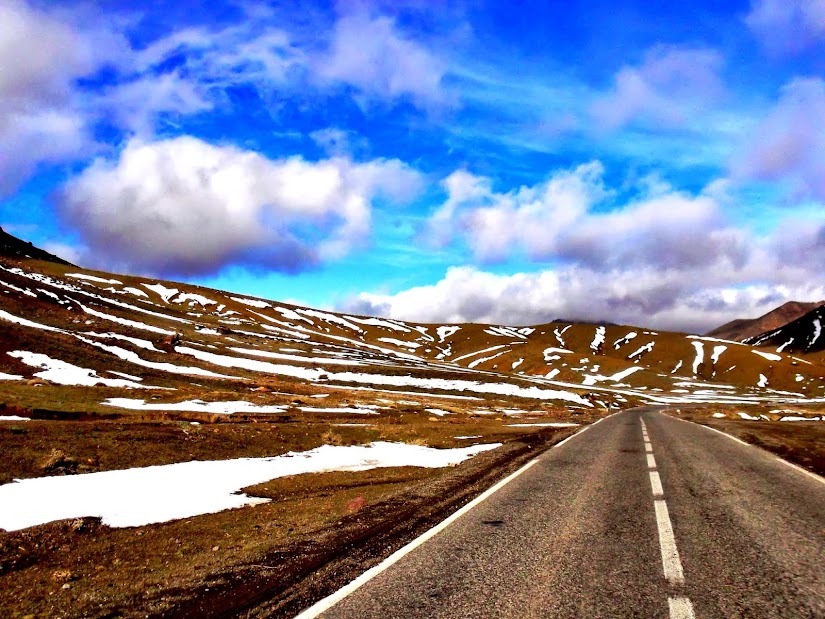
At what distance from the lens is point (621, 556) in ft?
23.9

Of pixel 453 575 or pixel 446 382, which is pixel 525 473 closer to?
pixel 453 575

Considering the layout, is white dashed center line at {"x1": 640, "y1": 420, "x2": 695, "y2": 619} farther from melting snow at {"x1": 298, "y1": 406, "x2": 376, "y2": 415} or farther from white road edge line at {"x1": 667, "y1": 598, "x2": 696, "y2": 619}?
melting snow at {"x1": 298, "y1": 406, "x2": 376, "y2": 415}

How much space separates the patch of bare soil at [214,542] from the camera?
249 inches

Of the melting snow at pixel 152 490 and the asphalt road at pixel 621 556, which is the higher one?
the asphalt road at pixel 621 556

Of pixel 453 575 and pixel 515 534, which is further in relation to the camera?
pixel 515 534

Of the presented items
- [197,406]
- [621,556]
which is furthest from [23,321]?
[621,556]

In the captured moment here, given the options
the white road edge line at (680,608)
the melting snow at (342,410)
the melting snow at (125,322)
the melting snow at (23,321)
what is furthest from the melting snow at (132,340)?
the white road edge line at (680,608)

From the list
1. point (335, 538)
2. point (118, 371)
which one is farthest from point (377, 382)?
point (335, 538)

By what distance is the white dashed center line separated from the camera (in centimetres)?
546

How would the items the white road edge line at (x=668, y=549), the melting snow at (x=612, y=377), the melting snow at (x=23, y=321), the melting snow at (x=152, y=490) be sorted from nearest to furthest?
the white road edge line at (x=668, y=549) < the melting snow at (x=152, y=490) < the melting snow at (x=23, y=321) < the melting snow at (x=612, y=377)

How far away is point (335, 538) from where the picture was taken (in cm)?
862

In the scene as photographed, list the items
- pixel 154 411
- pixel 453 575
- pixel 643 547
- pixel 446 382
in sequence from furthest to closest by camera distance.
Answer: pixel 446 382 < pixel 154 411 < pixel 643 547 < pixel 453 575

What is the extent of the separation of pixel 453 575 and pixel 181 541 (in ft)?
18.4

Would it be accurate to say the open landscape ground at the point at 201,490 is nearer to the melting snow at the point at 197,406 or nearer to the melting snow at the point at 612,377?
the melting snow at the point at 197,406
